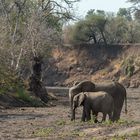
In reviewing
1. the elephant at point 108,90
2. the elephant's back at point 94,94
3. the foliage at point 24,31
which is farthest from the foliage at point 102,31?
the elephant's back at point 94,94

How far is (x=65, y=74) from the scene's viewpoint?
7819 centimetres

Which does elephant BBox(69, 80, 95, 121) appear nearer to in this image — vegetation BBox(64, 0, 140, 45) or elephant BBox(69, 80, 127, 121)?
elephant BBox(69, 80, 127, 121)

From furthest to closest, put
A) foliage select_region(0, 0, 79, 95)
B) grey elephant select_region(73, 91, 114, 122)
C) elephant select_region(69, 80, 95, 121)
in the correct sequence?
foliage select_region(0, 0, 79, 95) → elephant select_region(69, 80, 95, 121) → grey elephant select_region(73, 91, 114, 122)

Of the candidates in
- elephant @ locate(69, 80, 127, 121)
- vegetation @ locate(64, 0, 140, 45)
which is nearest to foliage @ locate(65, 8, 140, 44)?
vegetation @ locate(64, 0, 140, 45)

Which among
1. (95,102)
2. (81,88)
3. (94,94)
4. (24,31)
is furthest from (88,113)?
(24,31)

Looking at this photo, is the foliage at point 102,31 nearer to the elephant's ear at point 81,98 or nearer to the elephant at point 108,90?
the elephant at point 108,90

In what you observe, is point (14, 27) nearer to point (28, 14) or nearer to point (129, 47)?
point (28, 14)

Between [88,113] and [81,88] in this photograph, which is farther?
[81,88]

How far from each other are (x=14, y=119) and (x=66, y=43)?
6076 cm

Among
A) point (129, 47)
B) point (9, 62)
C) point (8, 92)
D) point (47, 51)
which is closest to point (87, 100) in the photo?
point (8, 92)

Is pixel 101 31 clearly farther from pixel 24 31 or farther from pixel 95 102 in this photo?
pixel 95 102

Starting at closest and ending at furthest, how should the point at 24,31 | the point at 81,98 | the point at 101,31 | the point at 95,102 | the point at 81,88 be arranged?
1. the point at 95,102
2. the point at 81,98
3. the point at 81,88
4. the point at 24,31
5. the point at 101,31

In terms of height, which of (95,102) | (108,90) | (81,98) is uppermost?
(108,90)

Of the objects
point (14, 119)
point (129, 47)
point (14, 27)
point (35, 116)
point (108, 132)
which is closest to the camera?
point (108, 132)
